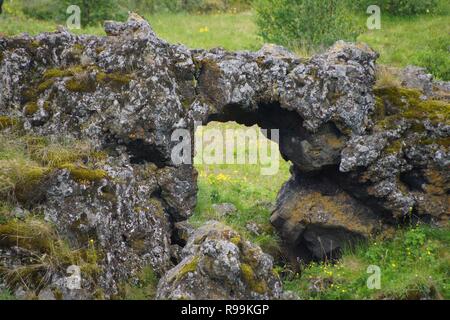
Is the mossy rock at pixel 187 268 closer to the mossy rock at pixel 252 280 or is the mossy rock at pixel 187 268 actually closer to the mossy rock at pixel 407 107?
the mossy rock at pixel 252 280

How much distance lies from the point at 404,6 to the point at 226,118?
22984 millimetres

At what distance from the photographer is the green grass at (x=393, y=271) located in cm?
1055

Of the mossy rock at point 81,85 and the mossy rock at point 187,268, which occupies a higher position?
the mossy rock at point 81,85

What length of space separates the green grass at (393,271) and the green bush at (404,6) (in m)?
22.7

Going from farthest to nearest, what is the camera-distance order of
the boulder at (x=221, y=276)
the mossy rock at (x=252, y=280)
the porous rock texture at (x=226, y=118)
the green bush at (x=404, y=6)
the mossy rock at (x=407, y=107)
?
1. the green bush at (x=404, y=6)
2. the mossy rock at (x=407, y=107)
3. the porous rock texture at (x=226, y=118)
4. the mossy rock at (x=252, y=280)
5. the boulder at (x=221, y=276)

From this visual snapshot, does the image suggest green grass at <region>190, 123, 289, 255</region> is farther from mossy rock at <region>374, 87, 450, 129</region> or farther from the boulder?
mossy rock at <region>374, 87, 450, 129</region>

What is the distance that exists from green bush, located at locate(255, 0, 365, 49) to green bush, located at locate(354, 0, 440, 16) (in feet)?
25.1

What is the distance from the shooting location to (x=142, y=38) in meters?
12.0

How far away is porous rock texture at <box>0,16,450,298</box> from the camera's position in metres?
11.7

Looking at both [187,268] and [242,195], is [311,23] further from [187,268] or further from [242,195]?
[187,268]

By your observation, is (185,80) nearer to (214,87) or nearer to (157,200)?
(214,87)

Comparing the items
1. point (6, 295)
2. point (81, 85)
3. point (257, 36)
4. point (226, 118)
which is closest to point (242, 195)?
point (226, 118)

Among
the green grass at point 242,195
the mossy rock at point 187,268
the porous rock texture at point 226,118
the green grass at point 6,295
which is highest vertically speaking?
the porous rock texture at point 226,118

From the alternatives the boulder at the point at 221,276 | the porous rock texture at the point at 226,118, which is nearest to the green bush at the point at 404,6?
the porous rock texture at the point at 226,118
